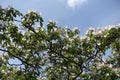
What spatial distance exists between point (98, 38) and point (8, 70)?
13.8 feet

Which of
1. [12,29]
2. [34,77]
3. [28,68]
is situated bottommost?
[34,77]

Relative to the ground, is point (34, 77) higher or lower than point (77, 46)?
lower

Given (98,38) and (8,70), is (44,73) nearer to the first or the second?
(8,70)

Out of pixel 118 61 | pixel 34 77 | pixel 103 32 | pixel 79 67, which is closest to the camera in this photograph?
pixel 34 77

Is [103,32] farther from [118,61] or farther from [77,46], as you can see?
[118,61]

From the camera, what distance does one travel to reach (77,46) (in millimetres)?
14461

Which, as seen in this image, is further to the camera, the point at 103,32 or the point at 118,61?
the point at 118,61

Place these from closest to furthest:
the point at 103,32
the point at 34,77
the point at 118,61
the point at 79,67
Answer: the point at 34,77, the point at 103,32, the point at 79,67, the point at 118,61

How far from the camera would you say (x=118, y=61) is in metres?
16.5

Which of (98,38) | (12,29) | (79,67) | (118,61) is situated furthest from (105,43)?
(12,29)

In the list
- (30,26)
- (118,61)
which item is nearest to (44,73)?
(30,26)

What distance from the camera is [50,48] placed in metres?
14.5

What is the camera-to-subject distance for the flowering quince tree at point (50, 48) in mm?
13202

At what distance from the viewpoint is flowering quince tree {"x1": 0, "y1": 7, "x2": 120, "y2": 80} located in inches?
520
